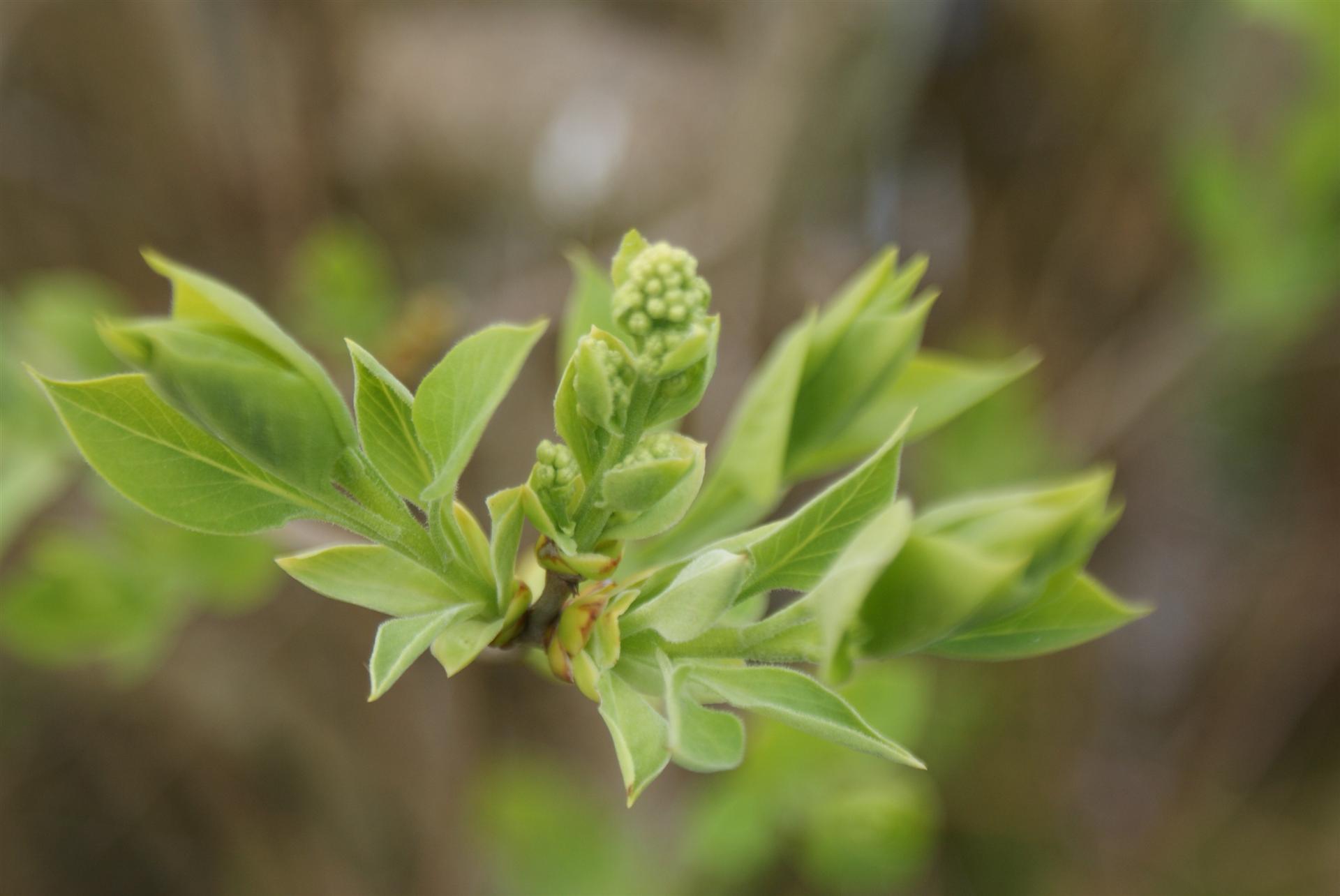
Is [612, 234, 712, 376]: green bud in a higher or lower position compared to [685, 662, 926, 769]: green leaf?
A: higher

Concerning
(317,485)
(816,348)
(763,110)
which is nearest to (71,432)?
(317,485)

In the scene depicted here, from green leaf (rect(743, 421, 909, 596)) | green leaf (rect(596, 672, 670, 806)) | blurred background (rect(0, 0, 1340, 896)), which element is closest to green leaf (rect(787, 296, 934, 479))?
green leaf (rect(743, 421, 909, 596))

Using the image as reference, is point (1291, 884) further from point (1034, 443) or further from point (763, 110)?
point (763, 110)

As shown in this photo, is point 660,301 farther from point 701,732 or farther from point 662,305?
point 701,732

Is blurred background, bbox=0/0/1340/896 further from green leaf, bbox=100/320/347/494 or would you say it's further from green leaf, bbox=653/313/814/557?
green leaf, bbox=100/320/347/494

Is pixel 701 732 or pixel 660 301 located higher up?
pixel 660 301

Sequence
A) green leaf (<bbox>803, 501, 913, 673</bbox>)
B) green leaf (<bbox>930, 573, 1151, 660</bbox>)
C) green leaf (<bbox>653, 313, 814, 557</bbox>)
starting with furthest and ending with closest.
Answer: green leaf (<bbox>653, 313, 814, 557</bbox>)
green leaf (<bbox>930, 573, 1151, 660</bbox>)
green leaf (<bbox>803, 501, 913, 673</bbox>)

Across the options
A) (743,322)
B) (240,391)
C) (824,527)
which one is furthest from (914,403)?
(743,322)
